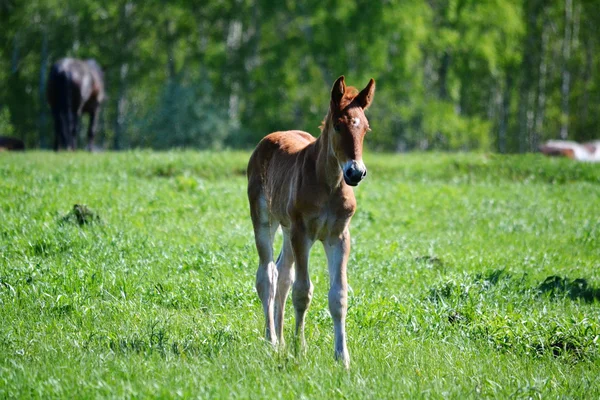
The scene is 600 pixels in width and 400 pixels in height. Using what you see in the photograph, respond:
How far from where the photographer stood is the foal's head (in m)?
6.30

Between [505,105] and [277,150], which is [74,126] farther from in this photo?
[505,105]

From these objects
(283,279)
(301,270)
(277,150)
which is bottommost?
(283,279)

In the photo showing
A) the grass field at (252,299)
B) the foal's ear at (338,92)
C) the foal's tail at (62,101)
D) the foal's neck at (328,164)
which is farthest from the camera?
the foal's tail at (62,101)

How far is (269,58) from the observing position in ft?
126

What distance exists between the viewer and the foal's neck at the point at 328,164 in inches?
272

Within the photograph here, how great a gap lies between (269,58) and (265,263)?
31495mm

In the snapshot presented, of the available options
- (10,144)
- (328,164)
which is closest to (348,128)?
(328,164)

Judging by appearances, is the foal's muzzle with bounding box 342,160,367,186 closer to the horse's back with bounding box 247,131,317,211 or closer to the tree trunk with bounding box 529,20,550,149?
the horse's back with bounding box 247,131,317,211

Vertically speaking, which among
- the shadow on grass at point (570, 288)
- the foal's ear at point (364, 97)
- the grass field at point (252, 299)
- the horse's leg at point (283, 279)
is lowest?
the shadow on grass at point (570, 288)

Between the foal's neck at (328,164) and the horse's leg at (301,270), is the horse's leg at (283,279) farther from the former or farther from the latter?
the foal's neck at (328,164)

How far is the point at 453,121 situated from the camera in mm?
39781

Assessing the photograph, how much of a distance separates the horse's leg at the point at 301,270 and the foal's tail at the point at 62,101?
1802 cm

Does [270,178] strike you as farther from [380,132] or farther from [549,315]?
[380,132]

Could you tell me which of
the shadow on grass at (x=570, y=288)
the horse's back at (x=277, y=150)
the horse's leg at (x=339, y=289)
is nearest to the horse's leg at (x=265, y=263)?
the horse's back at (x=277, y=150)
